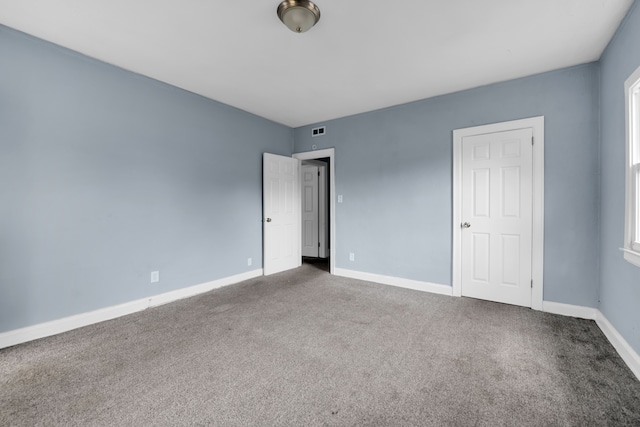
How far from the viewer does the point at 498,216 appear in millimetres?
3180

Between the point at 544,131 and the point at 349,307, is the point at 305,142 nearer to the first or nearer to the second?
the point at 349,307

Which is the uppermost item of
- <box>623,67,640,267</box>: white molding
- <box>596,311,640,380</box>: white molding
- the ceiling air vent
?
the ceiling air vent

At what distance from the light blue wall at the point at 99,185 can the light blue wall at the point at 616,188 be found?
13.3 ft

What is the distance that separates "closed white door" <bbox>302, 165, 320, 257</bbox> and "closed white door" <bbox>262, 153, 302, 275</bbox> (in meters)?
0.98

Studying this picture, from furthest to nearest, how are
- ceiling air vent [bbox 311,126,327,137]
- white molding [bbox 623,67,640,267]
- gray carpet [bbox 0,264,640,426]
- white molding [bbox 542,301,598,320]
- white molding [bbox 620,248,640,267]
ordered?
ceiling air vent [bbox 311,126,327,137]
white molding [bbox 542,301,598,320]
white molding [bbox 623,67,640,267]
white molding [bbox 620,248,640,267]
gray carpet [bbox 0,264,640,426]

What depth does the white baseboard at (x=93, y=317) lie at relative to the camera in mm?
2271

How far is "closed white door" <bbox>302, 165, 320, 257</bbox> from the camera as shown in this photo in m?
5.96

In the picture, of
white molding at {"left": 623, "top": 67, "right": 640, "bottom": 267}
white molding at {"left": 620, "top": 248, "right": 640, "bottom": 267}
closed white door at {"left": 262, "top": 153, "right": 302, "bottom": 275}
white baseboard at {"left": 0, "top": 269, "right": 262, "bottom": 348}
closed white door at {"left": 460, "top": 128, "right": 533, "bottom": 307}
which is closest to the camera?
white molding at {"left": 620, "top": 248, "right": 640, "bottom": 267}

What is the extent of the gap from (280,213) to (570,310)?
3.86 metres

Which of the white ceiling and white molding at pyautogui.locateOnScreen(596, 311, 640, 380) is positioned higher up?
the white ceiling

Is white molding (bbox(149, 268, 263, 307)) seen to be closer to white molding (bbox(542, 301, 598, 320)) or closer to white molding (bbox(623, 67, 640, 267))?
white molding (bbox(542, 301, 598, 320))

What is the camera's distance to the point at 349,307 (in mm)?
3105

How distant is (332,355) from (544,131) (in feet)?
10.2

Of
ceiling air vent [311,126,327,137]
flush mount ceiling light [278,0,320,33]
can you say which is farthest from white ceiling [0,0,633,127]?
ceiling air vent [311,126,327,137]
